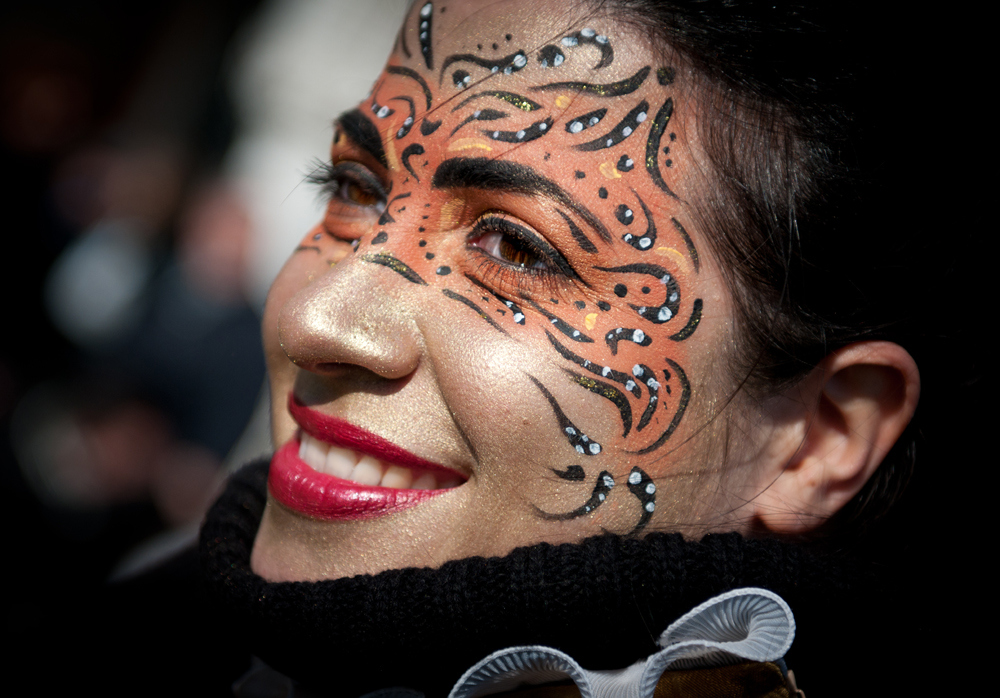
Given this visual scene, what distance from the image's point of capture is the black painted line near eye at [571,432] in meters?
1.35

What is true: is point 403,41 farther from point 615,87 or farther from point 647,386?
point 647,386

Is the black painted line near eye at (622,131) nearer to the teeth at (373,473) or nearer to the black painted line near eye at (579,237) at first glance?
the black painted line near eye at (579,237)

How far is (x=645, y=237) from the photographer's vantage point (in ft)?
4.54

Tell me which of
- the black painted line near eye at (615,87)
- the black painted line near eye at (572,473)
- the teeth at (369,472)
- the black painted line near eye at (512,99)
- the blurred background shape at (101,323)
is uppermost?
the black painted line near eye at (615,87)

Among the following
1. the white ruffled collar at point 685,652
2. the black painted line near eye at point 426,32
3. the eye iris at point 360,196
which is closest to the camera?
the white ruffled collar at point 685,652

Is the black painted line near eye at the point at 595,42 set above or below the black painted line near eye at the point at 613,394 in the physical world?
above

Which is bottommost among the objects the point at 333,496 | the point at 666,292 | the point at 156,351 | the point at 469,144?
the point at 156,351

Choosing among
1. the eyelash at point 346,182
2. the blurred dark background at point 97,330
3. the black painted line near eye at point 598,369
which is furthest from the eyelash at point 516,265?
the blurred dark background at point 97,330

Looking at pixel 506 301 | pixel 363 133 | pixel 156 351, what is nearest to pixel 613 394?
pixel 506 301

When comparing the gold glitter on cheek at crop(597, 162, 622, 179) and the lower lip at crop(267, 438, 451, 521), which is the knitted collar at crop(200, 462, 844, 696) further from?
the gold glitter on cheek at crop(597, 162, 622, 179)

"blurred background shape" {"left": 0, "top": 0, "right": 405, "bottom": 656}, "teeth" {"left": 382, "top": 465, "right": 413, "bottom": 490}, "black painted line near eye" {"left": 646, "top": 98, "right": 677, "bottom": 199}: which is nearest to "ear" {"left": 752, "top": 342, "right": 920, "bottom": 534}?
"black painted line near eye" {"left": 646, "top": 98, "right": 677, "bottom": 199}

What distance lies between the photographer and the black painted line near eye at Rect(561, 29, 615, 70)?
1422mm

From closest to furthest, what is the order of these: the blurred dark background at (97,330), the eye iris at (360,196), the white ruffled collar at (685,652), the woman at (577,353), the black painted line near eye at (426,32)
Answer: the white ruffled collar at (685,652) < the woman at (577,353) < the black painted line near eye at (426,32) < the eye iris at (360,196) < the blurred dark background at (97,330)

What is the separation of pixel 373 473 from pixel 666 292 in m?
0.68
